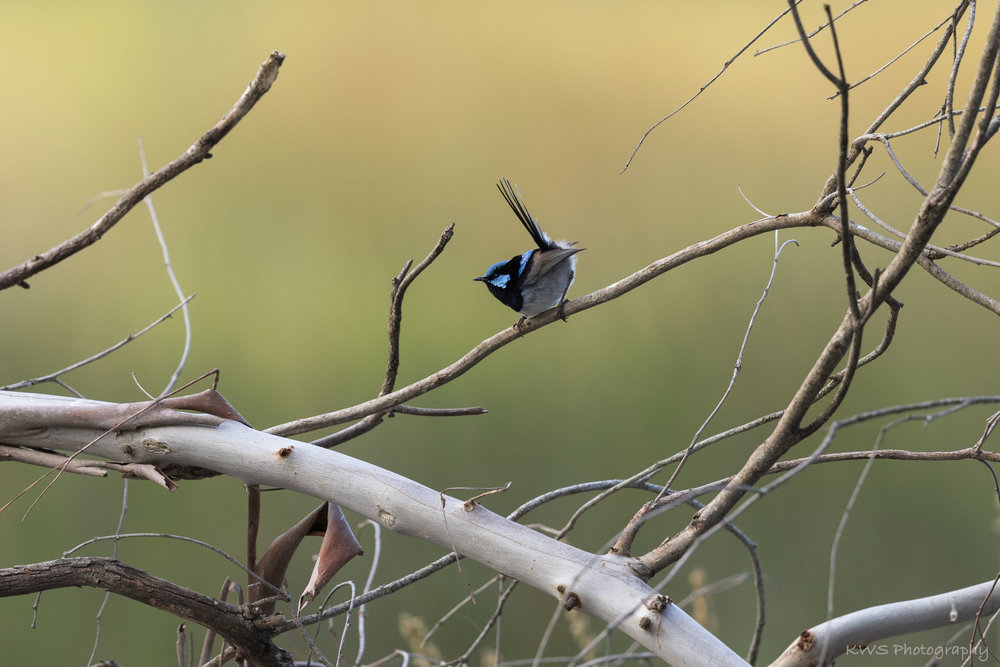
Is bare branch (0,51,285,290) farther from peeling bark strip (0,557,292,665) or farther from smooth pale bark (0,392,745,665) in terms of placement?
peeling bark strip (0,557,292,665)

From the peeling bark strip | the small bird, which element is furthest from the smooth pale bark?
the small bird

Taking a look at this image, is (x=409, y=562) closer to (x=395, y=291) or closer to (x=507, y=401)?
(x=507, y=401)

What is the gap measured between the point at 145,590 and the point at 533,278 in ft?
2.43

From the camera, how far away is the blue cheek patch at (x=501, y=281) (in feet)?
3.94

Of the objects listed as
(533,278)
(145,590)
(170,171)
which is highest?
(533,278)

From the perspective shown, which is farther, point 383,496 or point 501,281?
point 501,281

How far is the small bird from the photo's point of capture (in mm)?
1188

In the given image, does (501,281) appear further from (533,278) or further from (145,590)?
(145,590)

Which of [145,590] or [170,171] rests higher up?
[170,171]

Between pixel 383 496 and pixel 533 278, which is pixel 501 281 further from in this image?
pixel 383 496

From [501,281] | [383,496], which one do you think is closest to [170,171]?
[383,496]

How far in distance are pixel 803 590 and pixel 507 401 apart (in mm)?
746

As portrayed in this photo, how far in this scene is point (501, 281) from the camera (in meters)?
1.21

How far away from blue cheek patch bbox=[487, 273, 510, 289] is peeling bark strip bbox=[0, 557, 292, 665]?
0.67 metres
